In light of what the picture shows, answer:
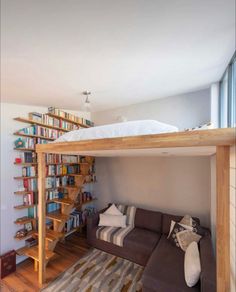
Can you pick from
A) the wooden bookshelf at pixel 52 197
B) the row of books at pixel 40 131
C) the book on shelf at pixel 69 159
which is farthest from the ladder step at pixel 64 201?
the row of books at pixel 40 131

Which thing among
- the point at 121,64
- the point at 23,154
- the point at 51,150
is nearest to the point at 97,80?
the point at 121,64

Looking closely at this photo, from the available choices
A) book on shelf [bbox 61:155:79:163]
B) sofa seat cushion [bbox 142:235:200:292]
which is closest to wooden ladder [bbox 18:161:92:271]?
book on shelf [bbox 61:155:79:163]

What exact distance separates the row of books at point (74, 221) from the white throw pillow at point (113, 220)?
2.21ft

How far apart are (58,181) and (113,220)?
1354 millimetres

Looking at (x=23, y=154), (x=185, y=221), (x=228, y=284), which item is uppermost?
(x=23, y=154)

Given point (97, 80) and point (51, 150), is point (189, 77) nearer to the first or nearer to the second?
point (97, 80)

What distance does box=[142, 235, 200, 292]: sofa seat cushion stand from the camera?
175cm

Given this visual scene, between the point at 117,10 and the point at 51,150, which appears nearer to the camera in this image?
the point at 117,10

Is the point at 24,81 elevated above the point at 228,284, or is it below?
above

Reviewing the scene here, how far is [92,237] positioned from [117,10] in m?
3.30

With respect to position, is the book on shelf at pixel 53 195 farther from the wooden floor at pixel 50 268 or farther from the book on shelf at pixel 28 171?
the wooden floor at pixel 50 268

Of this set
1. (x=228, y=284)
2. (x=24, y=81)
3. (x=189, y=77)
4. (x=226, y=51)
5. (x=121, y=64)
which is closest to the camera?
(x=228, y=284)

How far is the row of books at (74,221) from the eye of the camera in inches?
132

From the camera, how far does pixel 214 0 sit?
948 millimetres
